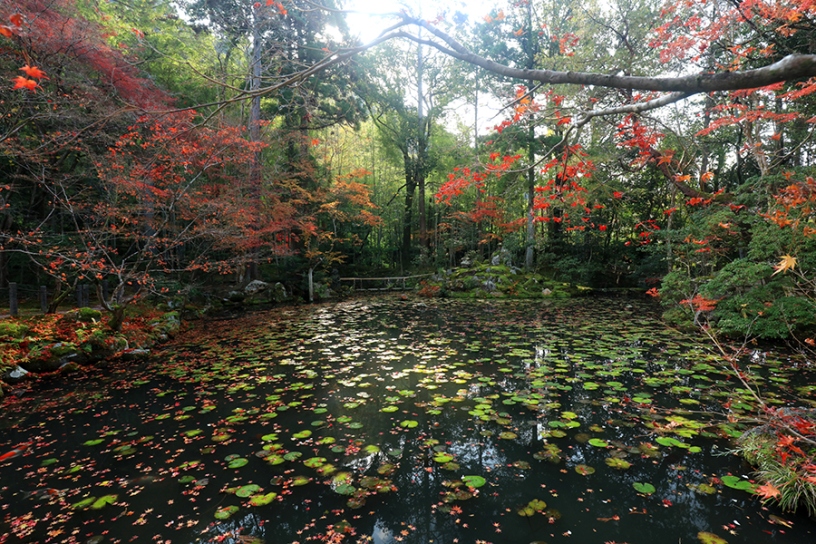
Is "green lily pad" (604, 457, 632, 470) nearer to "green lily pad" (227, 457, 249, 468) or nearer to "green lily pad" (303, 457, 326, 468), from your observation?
"green lily pad" (303, 457, 326, 468)

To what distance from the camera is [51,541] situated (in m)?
2.25

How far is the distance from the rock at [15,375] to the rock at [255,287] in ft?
25.1

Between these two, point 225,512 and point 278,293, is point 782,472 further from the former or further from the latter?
point 278,293

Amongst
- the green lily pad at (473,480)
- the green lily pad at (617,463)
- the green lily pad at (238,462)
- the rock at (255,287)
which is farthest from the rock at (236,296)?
the green lily pad at (617,463)

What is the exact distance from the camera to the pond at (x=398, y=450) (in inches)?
92.7

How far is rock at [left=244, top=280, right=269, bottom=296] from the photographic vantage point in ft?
42.4

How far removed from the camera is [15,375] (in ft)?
16.8

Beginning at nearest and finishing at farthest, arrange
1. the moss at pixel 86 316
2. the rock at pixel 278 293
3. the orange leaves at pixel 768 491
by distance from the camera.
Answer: the orange leaves at pixel 768 491
the moss at pixel 86 316
the rock at pixel 278 293

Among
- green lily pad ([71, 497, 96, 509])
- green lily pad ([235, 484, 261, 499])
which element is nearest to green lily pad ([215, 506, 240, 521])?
green lily pad ([235, 484, 261, 499])

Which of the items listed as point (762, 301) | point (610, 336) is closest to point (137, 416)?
point (610, 336)

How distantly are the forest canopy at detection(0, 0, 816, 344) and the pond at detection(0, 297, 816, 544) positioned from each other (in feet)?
5.37

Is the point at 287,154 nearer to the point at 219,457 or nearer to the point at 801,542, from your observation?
the point at 219,457

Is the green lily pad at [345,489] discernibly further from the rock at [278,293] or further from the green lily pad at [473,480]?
the rock at [278,293]

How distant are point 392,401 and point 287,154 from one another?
1241 centimetres
